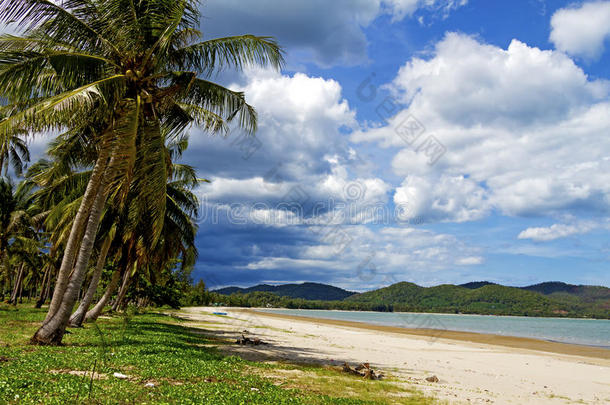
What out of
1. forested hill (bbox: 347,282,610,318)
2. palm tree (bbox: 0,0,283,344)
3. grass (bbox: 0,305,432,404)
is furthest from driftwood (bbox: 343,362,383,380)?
forested hill (bbox: 347,282,610,318)

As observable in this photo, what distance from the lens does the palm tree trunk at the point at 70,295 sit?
12594 millimetres

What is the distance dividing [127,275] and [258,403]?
27.9m

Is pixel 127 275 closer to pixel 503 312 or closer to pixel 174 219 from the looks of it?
pixel 174 219

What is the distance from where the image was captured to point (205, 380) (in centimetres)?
983

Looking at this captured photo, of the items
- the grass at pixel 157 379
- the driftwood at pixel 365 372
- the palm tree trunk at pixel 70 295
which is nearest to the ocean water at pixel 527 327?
the driftwood at pixel 365 372

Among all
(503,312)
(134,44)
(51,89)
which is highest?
(134,44)

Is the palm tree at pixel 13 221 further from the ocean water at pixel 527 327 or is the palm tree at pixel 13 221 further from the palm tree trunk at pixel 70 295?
the ocean water at pixel 527 327

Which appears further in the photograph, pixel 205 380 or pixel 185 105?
pixel 185 105

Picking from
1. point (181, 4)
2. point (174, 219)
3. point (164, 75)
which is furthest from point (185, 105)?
point (174, 219)

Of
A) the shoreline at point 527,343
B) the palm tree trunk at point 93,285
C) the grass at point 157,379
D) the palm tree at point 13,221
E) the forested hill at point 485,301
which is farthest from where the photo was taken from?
the forested hill at point 485,301

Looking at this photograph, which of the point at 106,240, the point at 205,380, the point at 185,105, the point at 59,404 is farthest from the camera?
the point at 106,240

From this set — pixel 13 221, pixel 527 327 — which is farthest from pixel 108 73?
pixel 527 327

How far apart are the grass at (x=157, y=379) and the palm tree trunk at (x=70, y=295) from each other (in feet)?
1.54

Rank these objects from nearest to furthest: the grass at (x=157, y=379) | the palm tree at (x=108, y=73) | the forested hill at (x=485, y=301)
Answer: the grass at (x=157, y=379) < the palm tree at (x=108, y=73) < the forested hill at (x=485, y=301)
